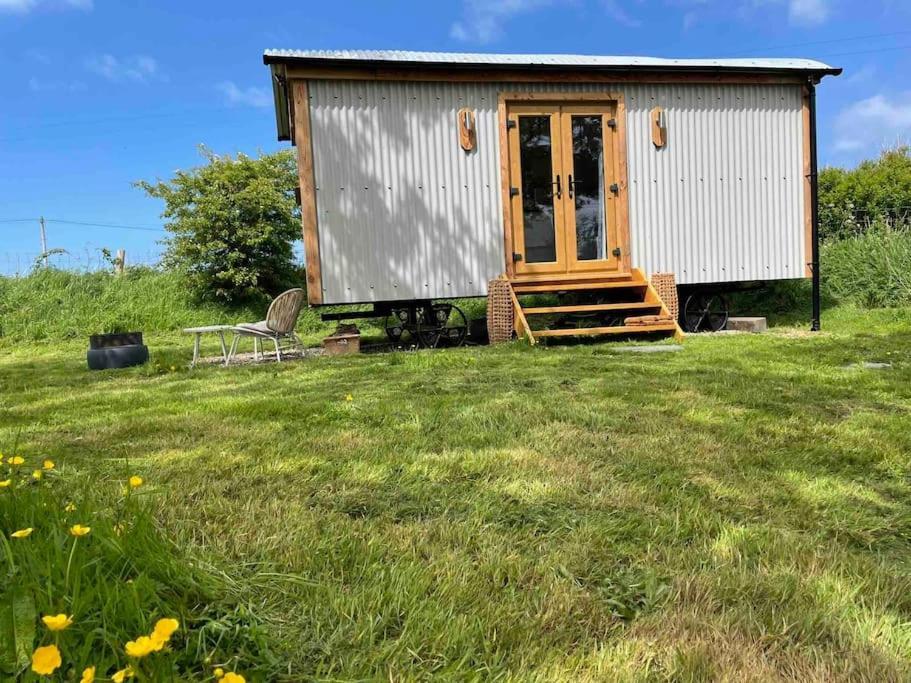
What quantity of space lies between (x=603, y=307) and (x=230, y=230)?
7.39 meters

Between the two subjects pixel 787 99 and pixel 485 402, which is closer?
pixel 485 402

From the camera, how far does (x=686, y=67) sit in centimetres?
695

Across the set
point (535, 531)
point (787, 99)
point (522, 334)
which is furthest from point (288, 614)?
point (787, 99)

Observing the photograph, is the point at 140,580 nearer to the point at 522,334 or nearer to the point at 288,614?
the point at 288,614

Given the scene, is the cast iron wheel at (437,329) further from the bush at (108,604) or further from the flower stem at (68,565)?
the flower stem at (68,565)

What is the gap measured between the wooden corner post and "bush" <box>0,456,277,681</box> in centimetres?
517

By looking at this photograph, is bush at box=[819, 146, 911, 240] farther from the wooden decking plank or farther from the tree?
the tree

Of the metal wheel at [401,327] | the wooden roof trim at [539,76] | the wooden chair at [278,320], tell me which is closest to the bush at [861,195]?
the wooden roof trim at [539,76]

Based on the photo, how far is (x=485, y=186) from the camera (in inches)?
268

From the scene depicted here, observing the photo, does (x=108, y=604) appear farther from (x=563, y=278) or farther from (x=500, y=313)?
(x=563, y=278)

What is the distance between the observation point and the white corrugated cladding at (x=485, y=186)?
644 cm

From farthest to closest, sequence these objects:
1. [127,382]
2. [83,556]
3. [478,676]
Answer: [127,382] → [83,556] → [478,676]

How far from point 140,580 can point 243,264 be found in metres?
10.6

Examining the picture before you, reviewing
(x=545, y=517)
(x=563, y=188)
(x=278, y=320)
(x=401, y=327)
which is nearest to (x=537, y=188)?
(x=563, y=188)
